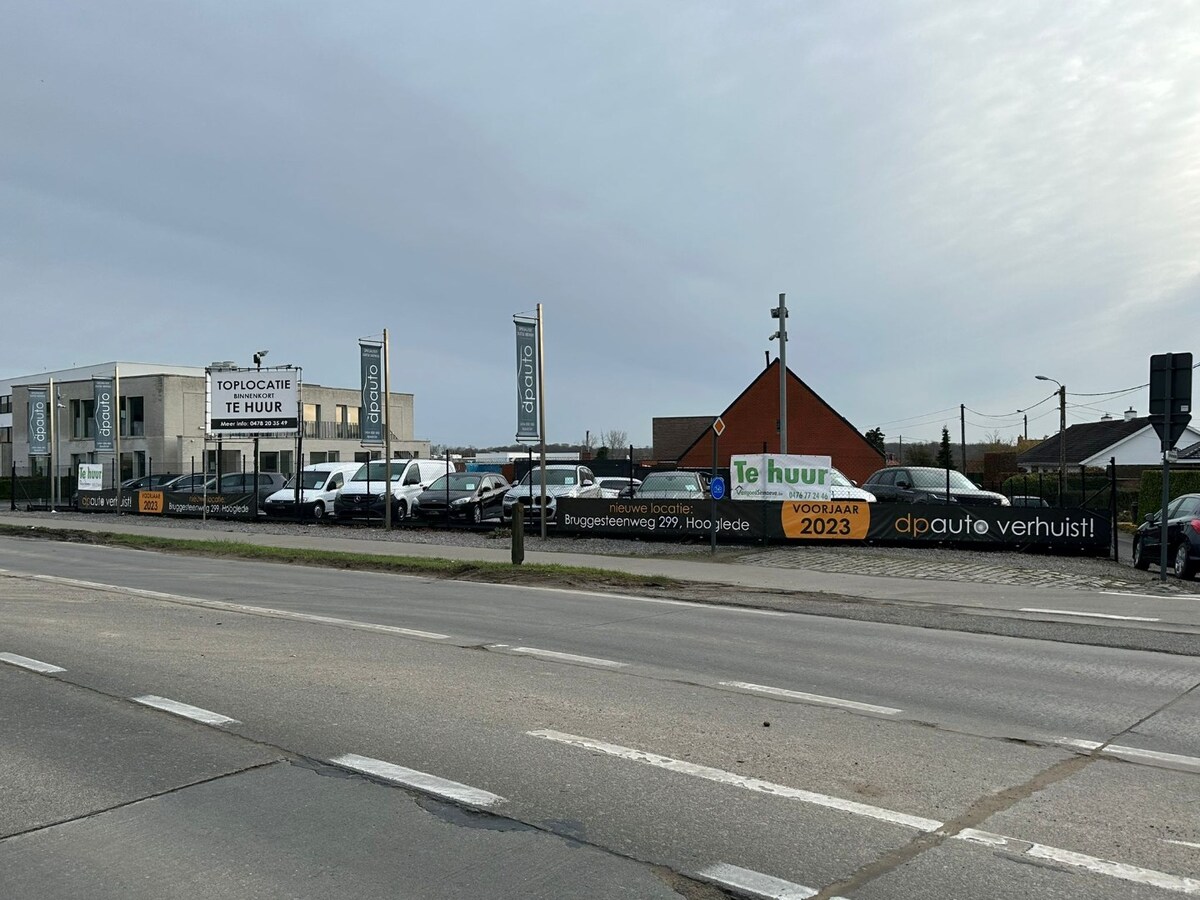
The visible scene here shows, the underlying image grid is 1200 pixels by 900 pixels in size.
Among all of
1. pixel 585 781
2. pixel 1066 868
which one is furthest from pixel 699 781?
pixel 1066 868

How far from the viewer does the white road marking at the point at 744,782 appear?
489 centimetres

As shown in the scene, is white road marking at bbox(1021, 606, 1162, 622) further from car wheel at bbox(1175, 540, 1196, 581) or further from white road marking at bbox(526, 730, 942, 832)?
white road marking at bbox(526, 730, 942, 832)

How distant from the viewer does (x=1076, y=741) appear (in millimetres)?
6449

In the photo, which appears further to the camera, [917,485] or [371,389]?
[371,389]

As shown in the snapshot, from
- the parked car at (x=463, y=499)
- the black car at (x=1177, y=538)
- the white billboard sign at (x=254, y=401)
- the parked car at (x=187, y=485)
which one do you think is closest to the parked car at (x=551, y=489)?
the parked car at (x=463, y=499)

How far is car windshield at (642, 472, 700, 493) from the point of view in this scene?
24906 millimetres

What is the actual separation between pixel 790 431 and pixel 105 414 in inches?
1275

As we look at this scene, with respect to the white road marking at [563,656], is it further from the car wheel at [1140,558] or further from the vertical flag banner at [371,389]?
the vertical flag banner at [371,389]

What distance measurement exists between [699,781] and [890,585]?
11137 mm

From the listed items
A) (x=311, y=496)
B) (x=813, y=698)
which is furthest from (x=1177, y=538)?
(x=311, y=496)

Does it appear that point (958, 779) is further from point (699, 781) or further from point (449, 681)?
point (449, 681)

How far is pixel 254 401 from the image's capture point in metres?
34.7

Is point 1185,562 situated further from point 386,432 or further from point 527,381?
point 386,432

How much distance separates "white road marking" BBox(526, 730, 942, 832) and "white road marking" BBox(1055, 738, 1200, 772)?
6.47 feet
